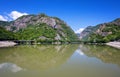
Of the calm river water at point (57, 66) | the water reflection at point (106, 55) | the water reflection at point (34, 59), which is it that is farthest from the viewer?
the water reflection at point (106, 55)

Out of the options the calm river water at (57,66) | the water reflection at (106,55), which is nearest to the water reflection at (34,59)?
the calm river water at (57,66)

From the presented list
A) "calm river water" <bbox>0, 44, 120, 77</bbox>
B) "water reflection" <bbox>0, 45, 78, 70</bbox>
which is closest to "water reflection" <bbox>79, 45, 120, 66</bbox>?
"calm river water" <bbox>0, 44, 120, 77</bbox>

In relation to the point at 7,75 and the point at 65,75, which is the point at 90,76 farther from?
the point at 7,75

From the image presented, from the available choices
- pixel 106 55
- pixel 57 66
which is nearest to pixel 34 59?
pixel 57 66

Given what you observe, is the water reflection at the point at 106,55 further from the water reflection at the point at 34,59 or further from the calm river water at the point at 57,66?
the water reflection at the point at 34,59

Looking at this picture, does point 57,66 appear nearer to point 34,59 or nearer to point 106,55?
point 34,59

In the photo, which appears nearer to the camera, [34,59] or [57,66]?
[57,66]

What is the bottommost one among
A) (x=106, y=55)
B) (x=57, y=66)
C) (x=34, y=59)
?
(x=57, y=66)

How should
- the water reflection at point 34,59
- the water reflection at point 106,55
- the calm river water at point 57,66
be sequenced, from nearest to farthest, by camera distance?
the calm river water at point 57,66, the water reflection at point 34,59, the water reflection at point 106,55

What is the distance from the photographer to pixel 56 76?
18891 millimetres

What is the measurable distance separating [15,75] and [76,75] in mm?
6670

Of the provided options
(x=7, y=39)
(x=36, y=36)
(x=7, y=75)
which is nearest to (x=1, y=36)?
(x=7, y=39)

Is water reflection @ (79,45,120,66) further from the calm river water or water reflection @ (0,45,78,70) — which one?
water reflection @ (0,45,78,70)

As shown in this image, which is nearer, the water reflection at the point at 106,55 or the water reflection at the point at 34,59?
the water reflection at the point at 34,59
